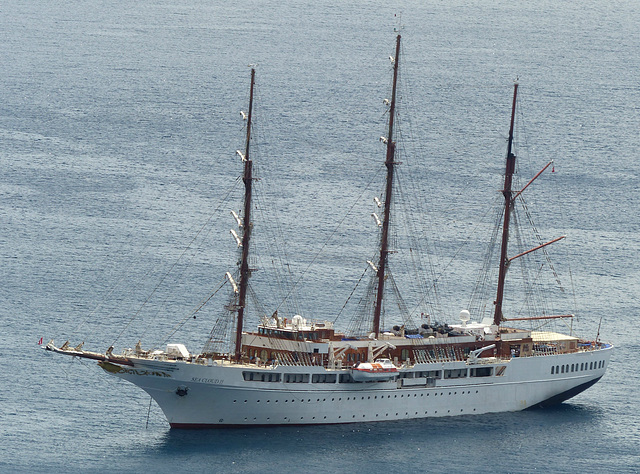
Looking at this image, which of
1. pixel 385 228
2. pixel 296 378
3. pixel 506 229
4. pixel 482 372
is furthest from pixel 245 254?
pixel 506 229

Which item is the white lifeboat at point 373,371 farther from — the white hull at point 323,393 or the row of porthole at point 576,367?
the row of porthole at point 576,367

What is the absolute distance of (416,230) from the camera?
194m

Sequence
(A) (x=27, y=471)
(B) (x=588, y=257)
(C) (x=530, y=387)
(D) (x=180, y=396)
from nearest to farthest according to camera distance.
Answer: (A) (x=27, y=471) → (D) (x=180, y=396) → (C) (x=530, y=387) → (B) (x=588, y=257)

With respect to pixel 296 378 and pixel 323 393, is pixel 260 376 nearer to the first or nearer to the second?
pixel 296 378

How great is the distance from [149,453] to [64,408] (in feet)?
45.4

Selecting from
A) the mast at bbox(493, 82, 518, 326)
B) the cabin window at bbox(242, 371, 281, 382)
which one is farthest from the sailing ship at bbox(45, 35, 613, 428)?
the mast at bbox(493, 82, 518, 326)

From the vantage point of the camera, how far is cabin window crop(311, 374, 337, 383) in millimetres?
139250

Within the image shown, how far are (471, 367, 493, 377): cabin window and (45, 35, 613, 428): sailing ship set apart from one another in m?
0.12

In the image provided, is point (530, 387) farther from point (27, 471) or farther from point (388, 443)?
point (27, 471)

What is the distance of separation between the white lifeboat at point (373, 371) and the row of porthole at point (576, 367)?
706 inches

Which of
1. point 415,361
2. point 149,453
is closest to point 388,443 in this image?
point 415,361

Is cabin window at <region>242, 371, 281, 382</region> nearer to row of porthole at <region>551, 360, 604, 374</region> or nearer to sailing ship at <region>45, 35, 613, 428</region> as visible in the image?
sailing ship at <region>45, 35, 613, 428</region>

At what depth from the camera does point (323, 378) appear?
458 ft

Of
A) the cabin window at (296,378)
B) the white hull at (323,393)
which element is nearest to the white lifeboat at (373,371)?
the white hull at (323,393)
